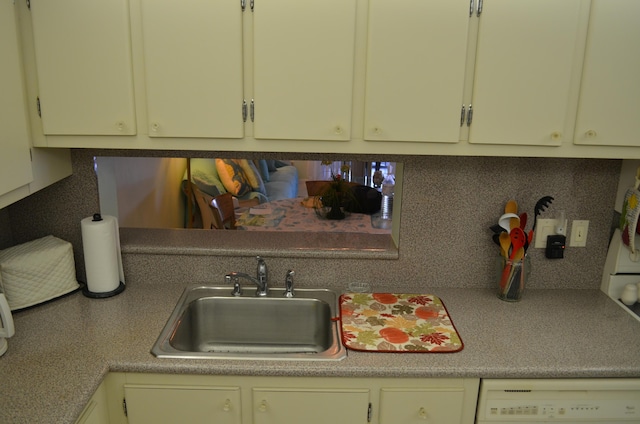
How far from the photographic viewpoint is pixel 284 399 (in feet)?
5.23

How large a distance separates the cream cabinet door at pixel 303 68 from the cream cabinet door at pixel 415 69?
3.1 inches

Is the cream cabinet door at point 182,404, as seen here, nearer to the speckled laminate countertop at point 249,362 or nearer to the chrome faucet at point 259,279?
the speckled laminate countertop at point 249,362

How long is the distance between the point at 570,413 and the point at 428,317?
53cm

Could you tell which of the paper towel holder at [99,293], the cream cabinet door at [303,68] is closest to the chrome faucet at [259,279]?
the paper towel holder at [99,293]

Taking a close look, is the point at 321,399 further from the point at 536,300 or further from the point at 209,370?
the point at 536,300

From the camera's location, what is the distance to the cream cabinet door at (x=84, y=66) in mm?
1604

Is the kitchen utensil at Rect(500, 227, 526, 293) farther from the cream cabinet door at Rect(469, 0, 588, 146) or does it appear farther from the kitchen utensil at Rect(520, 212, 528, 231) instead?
the cream cabinet door at Rect(469, 0, 588, 146)

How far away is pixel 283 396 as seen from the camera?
159 centimetres

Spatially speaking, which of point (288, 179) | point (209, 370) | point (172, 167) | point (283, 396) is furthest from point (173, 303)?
point (288, 179)

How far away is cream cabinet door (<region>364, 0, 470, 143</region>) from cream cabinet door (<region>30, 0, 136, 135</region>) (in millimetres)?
785

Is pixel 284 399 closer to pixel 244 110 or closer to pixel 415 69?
pixel 244 110

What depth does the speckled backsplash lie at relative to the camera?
2016 millimetres

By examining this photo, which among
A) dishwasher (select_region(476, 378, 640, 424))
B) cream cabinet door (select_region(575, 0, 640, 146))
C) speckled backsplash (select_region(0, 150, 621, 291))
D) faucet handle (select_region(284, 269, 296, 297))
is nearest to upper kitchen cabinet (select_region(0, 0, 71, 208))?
speckled backsplash (select_region(0, 150, 621, 291))

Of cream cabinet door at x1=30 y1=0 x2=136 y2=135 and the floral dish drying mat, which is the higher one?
cream cabinet door at x1=30 y1=0 x2=136 y2=135
